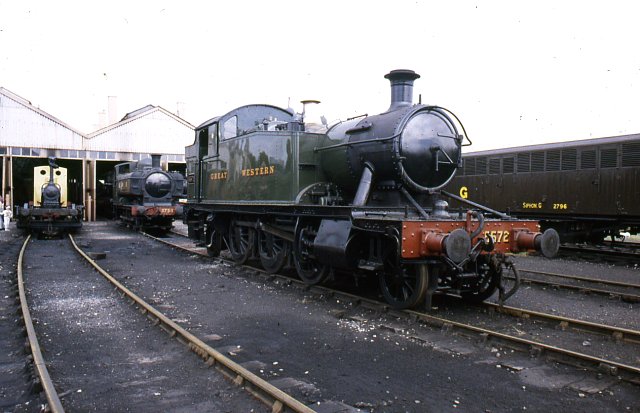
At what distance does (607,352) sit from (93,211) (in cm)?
2842

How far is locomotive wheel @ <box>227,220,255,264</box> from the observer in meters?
10.2

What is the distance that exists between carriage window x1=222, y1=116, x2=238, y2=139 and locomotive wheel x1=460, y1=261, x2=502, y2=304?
18.3 ft

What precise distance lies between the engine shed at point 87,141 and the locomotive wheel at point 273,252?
20560 mm

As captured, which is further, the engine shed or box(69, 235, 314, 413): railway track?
the engine shed

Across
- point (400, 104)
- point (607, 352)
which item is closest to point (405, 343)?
point (607, 352)

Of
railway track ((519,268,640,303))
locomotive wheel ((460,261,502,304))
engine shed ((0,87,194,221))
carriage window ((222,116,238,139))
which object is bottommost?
railway track ((519,268,640,303))

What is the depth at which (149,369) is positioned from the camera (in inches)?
181

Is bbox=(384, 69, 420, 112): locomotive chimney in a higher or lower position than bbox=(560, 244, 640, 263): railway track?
higher

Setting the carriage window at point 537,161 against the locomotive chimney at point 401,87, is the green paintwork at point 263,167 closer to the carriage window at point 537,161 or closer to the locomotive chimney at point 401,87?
the locomotive chimney at point 401,87

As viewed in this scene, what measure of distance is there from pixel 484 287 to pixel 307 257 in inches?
109

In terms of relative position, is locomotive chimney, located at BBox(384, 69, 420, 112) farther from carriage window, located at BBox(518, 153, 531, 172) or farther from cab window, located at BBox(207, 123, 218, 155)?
carriage window, located at BBox(518, 153, 531, 172)

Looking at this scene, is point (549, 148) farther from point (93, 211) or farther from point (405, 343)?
point (93, 211)

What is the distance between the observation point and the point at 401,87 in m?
7.59

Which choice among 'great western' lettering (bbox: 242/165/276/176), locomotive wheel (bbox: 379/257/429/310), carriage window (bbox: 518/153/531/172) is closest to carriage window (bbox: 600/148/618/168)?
carriage window (bbox: 518/153/531/172)
